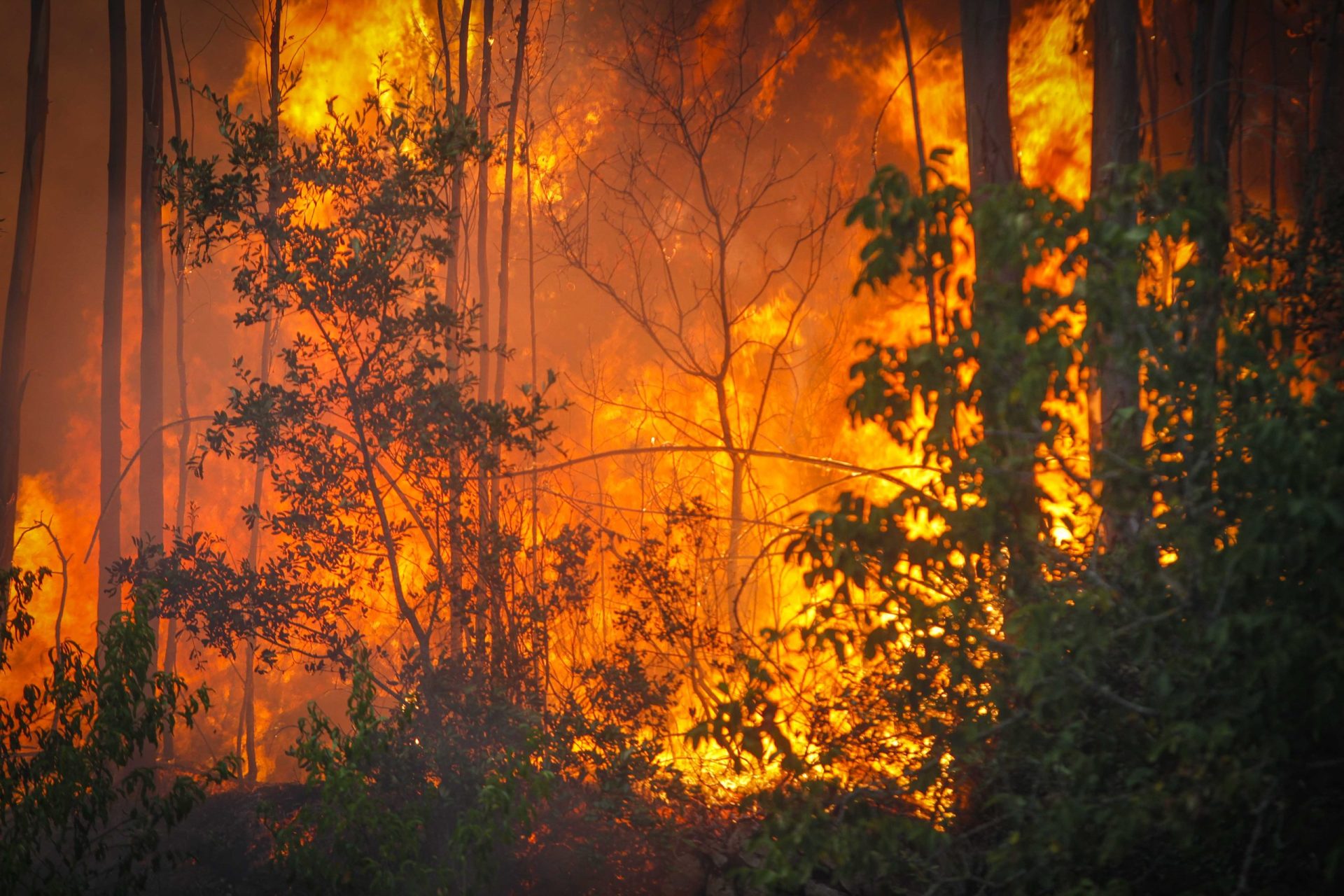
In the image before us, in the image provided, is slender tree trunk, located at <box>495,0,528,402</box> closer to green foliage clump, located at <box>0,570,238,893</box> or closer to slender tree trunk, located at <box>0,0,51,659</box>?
slender tree trunk, located at <box>0,0,51,659</box>

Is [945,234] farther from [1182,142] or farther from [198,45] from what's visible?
[198,45]

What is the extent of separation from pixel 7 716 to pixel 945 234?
14.1 ft

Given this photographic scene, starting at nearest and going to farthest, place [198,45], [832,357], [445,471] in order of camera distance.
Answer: [445,471]
[832,357]
[198,45]

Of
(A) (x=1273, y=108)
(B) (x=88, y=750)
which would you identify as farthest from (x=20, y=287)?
(A) (x=1273, y=108)

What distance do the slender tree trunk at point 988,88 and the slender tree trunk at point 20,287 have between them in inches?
293

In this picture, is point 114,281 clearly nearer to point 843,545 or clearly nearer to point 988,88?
point 988,88

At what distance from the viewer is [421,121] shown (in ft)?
15.8

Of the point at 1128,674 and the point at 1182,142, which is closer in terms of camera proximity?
the point at 1128,674

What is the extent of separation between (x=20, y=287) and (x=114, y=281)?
0.70m

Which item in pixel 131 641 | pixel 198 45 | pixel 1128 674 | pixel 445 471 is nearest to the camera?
pixel 1128 674

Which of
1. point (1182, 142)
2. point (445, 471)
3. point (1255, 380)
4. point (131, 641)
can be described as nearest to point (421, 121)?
point (445, 471)

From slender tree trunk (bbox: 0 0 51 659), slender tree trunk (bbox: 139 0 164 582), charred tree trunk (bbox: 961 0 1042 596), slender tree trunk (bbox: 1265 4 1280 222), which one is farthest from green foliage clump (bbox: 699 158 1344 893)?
slender tree trunk (bbox: 0 0 51 659)

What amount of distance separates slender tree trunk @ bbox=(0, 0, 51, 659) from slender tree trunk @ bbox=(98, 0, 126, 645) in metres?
0.57

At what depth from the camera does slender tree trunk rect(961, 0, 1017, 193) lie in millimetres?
5602
